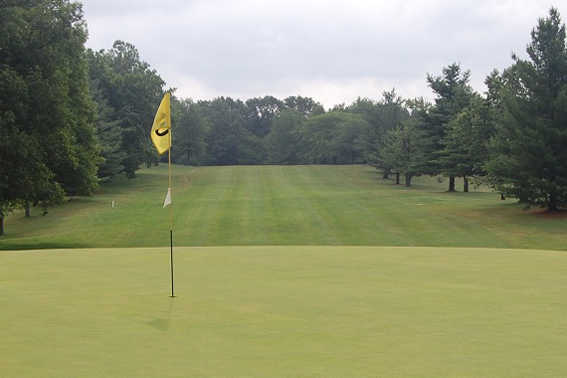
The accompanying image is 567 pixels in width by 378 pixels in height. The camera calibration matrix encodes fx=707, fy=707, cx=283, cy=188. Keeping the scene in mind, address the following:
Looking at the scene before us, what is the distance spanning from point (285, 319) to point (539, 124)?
33.2 m

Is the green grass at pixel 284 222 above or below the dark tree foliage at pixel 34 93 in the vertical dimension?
below

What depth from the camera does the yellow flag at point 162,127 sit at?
15.7 meters

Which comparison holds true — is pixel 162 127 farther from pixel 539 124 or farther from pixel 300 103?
pixel 300 103

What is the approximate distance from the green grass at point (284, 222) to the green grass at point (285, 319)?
1541 centimetres

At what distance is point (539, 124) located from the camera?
40781 mm

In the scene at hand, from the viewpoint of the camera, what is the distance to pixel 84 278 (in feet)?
55.6

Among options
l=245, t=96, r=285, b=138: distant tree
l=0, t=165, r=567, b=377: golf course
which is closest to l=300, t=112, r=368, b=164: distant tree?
l=245, t=96, r=285, b=138: distant tree

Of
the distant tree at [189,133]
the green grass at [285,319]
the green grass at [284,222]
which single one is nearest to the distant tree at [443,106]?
the green grass at [284,222]

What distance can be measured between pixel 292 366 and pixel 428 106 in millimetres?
70671

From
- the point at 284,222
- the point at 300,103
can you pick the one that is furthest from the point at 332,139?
the point at 284,222

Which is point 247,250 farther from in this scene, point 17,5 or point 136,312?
point 17,5

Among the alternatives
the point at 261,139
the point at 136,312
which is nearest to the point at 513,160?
the point at 136,312

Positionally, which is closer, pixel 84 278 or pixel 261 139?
pixel 84 278

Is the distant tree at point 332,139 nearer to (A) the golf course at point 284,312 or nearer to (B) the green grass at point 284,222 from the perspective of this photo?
(B) the green grass at point 284,222
